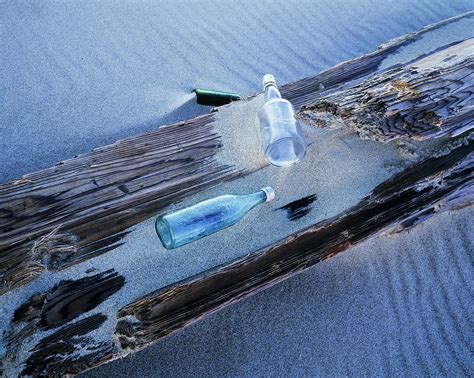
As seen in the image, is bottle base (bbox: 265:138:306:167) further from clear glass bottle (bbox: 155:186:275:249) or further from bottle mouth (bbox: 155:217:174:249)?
bottle mouth (bbox: 155:217:174:249)

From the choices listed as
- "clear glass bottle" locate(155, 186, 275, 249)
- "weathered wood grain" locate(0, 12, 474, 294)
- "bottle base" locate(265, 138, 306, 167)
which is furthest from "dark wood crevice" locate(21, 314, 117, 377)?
"bottle base" locate(265, 138, 306, 167)

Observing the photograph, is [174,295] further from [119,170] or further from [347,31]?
[347,31]

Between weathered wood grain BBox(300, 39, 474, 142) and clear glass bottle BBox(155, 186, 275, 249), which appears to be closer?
clear glass bottle BBox(155, 186, 275, 249)

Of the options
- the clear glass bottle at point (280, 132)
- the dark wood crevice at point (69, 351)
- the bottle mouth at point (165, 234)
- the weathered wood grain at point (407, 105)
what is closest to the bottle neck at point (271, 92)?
the clear glass bottle at point (280, 132)

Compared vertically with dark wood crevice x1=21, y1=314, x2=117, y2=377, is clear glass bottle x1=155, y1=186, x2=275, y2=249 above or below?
above

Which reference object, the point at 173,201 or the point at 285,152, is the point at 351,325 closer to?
the point at 285,152

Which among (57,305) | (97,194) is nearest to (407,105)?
(97,194)
